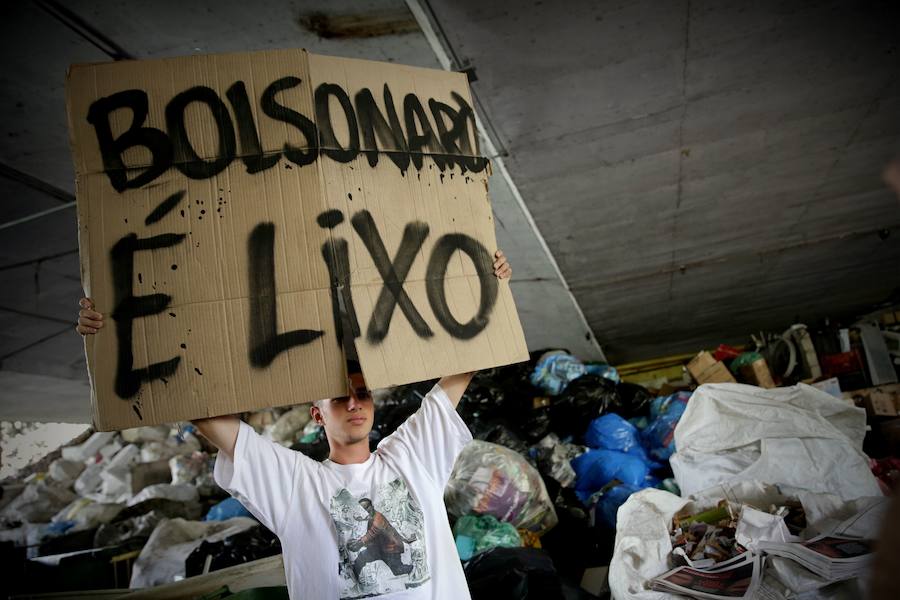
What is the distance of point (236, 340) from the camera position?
4.23ft

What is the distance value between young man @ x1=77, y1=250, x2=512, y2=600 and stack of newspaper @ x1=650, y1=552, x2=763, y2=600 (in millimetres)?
840

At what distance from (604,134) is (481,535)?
6.61 ft

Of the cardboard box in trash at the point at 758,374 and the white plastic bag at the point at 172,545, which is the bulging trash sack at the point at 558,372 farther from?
the white plastic bag at the point at 172,545

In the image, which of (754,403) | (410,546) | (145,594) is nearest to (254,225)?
(410,546)

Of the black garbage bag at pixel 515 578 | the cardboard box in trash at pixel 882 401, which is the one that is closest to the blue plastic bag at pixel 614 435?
the cardboard box in trash at pixel 882 401

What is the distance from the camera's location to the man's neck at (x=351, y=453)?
5.39ft

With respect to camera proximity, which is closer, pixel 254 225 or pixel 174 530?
pixel 254 225

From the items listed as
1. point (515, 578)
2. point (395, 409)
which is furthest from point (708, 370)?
point (515, 578)

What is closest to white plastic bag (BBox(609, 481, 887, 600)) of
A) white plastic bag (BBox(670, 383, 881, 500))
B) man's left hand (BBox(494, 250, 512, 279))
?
white plastic bag (BBox(670, 383, 881, 500))

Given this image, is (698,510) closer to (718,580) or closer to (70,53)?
(718,580)

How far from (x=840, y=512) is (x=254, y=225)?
2183 millimetres

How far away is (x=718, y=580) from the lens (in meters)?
1.88

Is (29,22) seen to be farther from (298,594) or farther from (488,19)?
(298,594)

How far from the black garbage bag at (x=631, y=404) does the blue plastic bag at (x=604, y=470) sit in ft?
1.81
